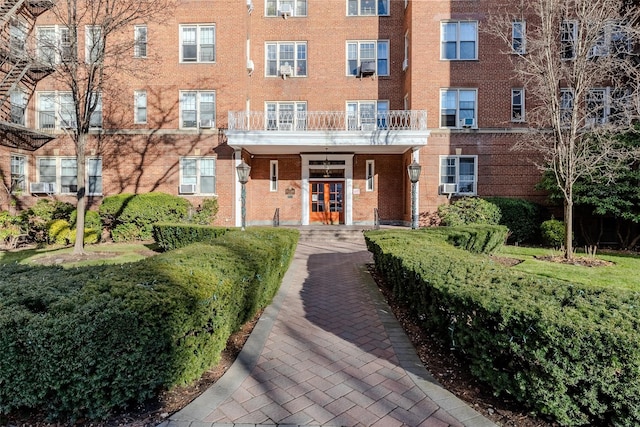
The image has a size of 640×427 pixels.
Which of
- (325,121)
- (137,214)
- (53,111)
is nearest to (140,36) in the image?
(53,111)

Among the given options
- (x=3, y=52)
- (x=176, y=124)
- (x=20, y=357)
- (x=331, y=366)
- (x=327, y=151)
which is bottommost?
(x=331, y=366)

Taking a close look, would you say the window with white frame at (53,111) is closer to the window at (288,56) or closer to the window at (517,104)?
the window at (288,56)

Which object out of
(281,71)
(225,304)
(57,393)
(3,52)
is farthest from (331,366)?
(3,52)

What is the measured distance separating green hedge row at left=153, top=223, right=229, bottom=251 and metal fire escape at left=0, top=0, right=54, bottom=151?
27.9 feet

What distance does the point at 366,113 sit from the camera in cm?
1781

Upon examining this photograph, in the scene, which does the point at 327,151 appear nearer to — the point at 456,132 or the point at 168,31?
the point at 456,132

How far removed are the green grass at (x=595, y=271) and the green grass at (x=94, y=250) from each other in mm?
10925

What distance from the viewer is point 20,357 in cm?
263

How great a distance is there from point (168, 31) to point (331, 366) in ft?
57.5

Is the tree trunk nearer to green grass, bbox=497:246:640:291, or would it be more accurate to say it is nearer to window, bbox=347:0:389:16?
green grass, bbox=497:246:640:291

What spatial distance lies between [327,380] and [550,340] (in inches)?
79.9

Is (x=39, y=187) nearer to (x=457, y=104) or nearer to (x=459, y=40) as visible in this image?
(x=457, y=104)

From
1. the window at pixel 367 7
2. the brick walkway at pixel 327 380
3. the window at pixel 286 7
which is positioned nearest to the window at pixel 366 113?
the window at pixel 367 7

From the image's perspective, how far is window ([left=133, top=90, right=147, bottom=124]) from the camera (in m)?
16.5
